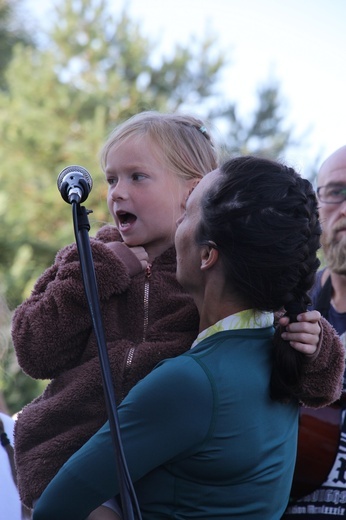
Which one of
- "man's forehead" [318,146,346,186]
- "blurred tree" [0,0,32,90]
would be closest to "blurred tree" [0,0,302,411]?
"blurred tree" [0,0,32,90]

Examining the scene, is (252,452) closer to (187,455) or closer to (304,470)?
(187,455)

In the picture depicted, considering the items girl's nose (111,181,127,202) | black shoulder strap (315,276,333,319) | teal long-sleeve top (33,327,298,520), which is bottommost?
teal long-sleeve top (33,327,298,520)

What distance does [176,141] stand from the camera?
2.24 m

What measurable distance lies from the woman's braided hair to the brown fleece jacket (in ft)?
0.48

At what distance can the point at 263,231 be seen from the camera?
1.66 meters

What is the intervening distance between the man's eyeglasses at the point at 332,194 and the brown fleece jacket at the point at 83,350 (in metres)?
1.84

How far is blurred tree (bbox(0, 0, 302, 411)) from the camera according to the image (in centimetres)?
1317

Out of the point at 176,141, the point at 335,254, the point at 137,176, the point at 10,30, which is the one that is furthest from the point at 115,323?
the point at 10,30

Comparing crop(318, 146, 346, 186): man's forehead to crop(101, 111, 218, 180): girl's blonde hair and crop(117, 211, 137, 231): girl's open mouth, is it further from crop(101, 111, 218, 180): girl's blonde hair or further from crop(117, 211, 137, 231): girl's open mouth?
crop(117, 211, 137, 231): girl's open mouth

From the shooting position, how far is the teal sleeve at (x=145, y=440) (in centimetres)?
156

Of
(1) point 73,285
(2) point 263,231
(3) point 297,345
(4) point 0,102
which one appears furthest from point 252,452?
(4) point 0,102

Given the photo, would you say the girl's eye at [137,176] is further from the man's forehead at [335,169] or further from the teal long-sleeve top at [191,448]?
the man's forehead at [335,169]

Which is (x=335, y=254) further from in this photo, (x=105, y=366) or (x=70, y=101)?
(x=70, y=101)

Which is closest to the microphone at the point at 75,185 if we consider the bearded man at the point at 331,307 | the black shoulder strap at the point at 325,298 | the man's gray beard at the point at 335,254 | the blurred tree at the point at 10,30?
the bearded man at the point at 331,307
